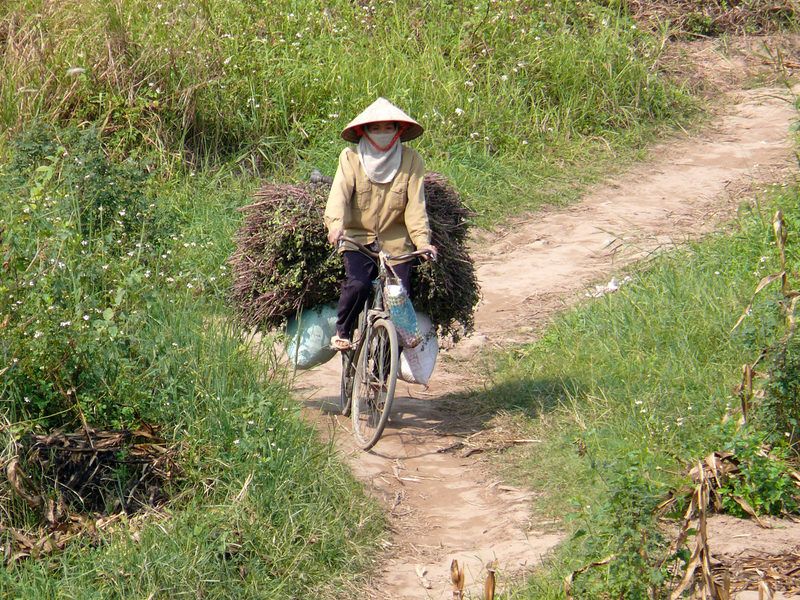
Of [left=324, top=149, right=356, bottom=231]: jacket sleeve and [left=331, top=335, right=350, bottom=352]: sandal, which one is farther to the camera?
[left=331, top=335, right=350, bottom=352]: sandal

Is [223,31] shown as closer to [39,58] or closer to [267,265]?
[39,58]

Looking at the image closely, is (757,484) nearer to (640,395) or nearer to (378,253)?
(640,395)

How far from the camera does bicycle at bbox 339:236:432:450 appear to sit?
510 centimetres

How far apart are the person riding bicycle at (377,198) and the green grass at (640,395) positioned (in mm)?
1218

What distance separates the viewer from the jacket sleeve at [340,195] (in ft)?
16.6

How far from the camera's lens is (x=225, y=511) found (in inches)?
155

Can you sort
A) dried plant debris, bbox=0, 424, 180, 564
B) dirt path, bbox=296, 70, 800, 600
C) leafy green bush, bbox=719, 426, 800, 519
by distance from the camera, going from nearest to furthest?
dried plant debris, bbox=0, 424, 180, 564
leafy green bush, bbox=719, 426, 800, 519
dirt path, bbox=296, 70, 800, 600

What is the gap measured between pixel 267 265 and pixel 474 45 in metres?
6.00

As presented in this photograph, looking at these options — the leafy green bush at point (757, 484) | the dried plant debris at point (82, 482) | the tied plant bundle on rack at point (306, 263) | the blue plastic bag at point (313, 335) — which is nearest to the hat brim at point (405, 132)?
the tied plant bundle on rack at point (306, 263)

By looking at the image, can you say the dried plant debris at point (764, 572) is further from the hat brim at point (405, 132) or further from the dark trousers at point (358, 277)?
the hat brim at point (405, 132)

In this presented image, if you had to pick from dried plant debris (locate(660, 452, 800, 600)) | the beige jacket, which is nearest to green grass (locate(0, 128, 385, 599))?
the beige jacket

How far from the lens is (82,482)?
4.06 meters

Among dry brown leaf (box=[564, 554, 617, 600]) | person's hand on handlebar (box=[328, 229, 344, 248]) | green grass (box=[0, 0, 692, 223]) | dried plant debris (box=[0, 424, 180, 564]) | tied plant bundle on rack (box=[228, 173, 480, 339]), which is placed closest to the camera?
dry brown leaf (box=[564, 554, 617, 600])

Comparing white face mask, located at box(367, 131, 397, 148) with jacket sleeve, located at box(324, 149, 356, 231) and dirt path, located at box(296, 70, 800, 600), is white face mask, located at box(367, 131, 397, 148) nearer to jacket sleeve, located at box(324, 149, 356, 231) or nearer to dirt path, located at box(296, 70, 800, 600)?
jacket sleeve, located at box(324, 149, 356, 231)
